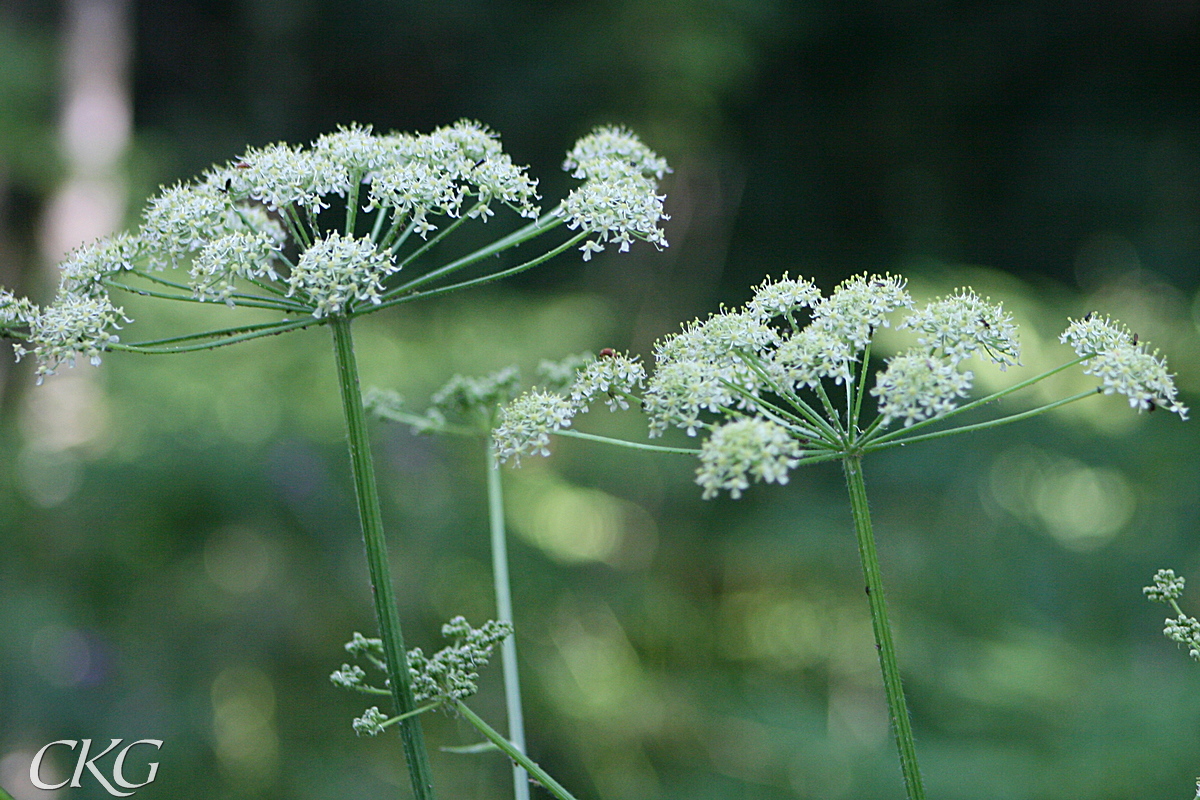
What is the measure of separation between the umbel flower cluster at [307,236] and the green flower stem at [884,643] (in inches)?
24.7

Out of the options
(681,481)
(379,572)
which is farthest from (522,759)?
(681,481)

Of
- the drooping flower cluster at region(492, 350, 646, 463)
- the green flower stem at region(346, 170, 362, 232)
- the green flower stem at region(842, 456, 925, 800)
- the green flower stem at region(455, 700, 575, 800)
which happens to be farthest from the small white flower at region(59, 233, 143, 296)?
the green flower stem at region(842, 456, 925, 800)

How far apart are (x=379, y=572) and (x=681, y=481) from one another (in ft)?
26.9

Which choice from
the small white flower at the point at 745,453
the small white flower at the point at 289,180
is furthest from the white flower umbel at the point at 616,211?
the small white flower at the point at 745,453

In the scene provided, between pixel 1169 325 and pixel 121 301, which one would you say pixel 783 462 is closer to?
pixel 1169 325

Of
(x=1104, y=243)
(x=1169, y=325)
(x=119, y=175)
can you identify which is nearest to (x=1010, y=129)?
(x=1104, y=243)

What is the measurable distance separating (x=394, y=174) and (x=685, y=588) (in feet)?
28.1

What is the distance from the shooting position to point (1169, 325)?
329 inches

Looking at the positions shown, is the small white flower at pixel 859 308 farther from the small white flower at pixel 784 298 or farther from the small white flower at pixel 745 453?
the small white flower at pixel 745 453

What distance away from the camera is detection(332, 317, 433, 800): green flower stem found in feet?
5.65

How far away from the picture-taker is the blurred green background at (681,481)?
8125mm

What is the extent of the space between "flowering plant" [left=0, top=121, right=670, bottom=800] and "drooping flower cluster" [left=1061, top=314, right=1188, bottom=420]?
0.85 meters

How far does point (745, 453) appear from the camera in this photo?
4.95 feet

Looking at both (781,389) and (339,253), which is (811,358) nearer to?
(781,389)
